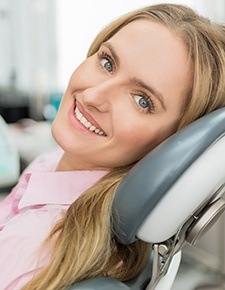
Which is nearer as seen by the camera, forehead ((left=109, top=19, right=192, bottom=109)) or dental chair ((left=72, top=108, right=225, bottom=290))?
dental chair ((left=72, top=108, right=225, bottom=290))

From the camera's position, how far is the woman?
79cm

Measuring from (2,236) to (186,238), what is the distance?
1.09 feet

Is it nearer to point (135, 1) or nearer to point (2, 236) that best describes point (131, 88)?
point (2, 236)

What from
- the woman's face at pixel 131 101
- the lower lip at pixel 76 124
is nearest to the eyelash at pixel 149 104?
the woman's face at pixel 131 101

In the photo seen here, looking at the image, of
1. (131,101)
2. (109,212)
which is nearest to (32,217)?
(109,212)

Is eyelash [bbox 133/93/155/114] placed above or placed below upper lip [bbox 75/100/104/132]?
above

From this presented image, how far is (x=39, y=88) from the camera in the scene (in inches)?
99.9

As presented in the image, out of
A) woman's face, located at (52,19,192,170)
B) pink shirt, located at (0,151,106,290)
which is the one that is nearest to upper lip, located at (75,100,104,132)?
woman's face, located at (52,19,192,170)

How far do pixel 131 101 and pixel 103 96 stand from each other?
0.17 feet

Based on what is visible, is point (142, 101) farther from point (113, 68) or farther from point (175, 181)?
point (175, 181)

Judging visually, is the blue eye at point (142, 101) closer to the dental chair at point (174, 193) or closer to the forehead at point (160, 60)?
the forehead at point (160, 60)

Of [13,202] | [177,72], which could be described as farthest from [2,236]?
[177,72]

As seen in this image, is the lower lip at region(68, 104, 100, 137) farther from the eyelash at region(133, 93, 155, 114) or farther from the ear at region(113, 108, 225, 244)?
the ear at region(113, 108, 225, 244)

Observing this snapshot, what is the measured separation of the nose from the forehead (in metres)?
0.04
